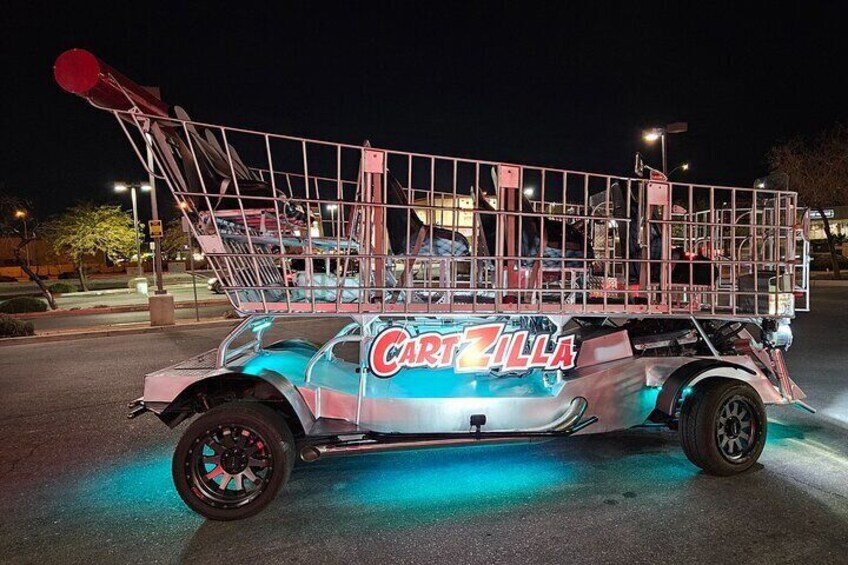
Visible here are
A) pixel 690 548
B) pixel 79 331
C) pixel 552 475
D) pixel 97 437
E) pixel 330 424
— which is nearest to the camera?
pixel 690 548

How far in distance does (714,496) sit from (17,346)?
45.3ft

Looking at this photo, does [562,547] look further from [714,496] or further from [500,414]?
[714,496]

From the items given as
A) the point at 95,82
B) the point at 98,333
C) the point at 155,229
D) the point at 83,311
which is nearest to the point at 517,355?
the point at 95,82

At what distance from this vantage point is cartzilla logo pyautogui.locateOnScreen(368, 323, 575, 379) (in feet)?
12.7

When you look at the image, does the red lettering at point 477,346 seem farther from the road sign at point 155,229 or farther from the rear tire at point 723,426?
the road sign at point 155,229

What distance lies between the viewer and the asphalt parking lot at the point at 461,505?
10.4ft

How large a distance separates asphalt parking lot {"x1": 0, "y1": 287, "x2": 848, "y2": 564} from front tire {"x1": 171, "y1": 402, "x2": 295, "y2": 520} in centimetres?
15

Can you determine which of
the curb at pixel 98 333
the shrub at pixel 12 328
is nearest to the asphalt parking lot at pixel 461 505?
the curb at pixel 98 333

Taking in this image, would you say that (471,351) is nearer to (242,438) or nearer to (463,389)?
(463,389)

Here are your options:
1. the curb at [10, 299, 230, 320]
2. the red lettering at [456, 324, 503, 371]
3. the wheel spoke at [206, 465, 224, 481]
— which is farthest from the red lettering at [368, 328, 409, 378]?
the curb at [10, 299, 230, 320]

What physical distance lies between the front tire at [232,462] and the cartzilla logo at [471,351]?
33.5 inches

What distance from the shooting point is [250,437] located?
142 inches

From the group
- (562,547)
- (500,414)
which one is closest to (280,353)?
(500,414)

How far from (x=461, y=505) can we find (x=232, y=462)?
62.6 inches
